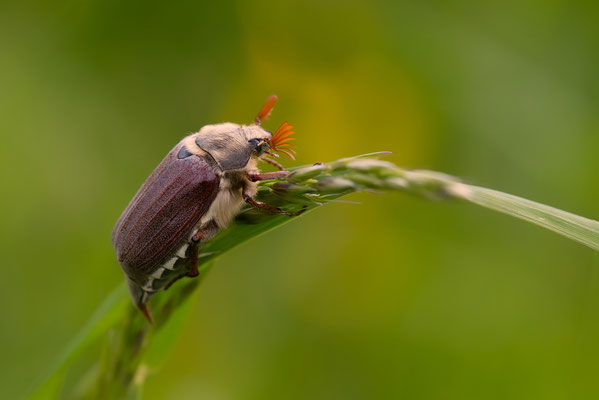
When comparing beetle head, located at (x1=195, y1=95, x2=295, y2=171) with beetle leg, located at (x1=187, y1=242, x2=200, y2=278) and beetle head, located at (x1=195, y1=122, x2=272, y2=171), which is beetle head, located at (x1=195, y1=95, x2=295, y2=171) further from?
beetle leg, located at (x1=187, y1=242, x2=200, y2=278)

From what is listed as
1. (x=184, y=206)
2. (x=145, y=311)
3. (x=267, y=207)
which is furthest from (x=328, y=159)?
(x=145, y=311)

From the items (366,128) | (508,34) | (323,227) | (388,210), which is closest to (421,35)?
(508,34)

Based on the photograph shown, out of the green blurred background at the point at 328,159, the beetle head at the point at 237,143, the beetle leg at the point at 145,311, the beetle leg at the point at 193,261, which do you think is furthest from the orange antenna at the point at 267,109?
the green blurred background at the point at 328,159

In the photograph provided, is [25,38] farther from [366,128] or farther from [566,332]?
[566,332]

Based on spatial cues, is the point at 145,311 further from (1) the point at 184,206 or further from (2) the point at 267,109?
(2) the point at 267,109

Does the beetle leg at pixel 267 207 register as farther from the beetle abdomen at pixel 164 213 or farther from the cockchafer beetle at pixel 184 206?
the beetle abdomen at pixel 164 213

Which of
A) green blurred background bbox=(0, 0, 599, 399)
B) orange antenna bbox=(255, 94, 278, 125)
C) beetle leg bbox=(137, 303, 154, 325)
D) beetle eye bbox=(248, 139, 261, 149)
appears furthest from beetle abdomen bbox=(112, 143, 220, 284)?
green blurred background bbox=(0, 0, 599, 399)

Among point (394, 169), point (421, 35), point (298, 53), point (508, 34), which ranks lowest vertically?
point (394, 169)
